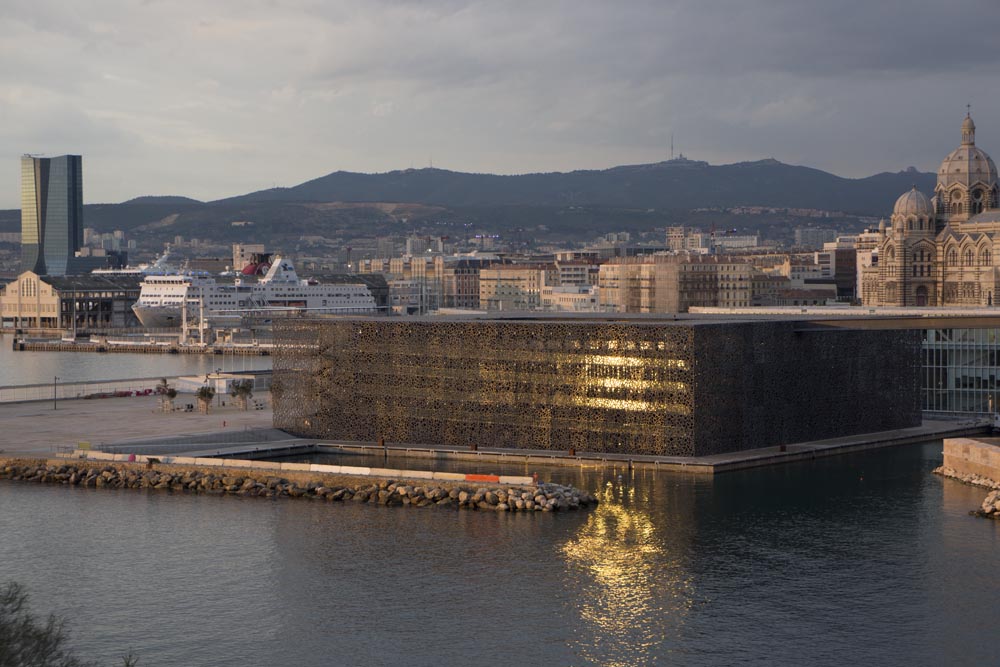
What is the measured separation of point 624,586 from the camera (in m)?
27.5

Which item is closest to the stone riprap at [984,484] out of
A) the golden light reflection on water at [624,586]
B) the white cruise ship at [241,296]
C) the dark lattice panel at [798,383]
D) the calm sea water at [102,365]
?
the dark lattice panel at [798,383]

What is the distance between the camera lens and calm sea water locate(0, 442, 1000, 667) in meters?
24.2

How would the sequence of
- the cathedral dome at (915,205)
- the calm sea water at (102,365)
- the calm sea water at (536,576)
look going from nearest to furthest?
the calm sea water at (536,576), the calm sea water at (102,365), the cathedral dome at (915,205)

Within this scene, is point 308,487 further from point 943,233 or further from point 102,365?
point 943,233

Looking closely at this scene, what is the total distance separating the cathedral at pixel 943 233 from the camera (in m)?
101

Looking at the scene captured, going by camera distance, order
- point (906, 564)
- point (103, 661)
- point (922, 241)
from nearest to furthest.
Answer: point (103, 661) → point (906, 564) → point (922, 241)

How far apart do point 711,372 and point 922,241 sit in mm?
68403

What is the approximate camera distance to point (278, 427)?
45.8 m

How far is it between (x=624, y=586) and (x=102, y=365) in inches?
2572

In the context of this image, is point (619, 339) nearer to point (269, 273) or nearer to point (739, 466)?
point (739, 466)

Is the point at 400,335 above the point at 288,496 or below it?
above

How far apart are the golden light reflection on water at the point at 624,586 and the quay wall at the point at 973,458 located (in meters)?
9.59

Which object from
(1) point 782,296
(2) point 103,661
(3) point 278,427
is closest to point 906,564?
(2) point 103,661

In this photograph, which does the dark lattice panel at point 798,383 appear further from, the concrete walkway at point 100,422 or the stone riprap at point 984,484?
the concrete walkway at point 100,422
